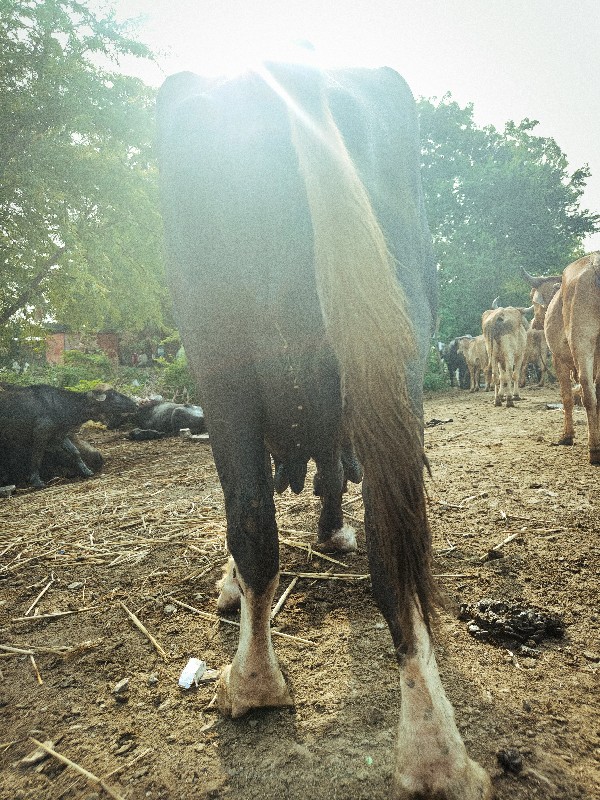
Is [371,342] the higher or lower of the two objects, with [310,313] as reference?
lower

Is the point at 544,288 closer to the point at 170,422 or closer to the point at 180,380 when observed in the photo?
the point at 170,422

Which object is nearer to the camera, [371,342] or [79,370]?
[371,342]

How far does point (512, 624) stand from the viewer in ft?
6.62

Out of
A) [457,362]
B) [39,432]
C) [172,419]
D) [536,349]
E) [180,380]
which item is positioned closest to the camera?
[39,432]

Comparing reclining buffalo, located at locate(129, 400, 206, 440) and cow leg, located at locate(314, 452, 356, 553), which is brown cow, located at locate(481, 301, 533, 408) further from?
cow leg, located at locate(314, 452, 356, 553)

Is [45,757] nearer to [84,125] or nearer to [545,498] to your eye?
[545,498]

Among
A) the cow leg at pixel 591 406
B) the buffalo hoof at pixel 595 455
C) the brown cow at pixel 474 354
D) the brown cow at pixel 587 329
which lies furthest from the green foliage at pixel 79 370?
the buffalo hoof at pixel 595 455

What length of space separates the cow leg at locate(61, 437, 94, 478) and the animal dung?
6.15m

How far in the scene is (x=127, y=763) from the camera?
4.81ft

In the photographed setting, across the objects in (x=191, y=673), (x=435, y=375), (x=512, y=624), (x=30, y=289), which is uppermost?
(x=30, y=289)

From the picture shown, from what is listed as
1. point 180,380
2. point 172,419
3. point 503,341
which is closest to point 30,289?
point 172,419

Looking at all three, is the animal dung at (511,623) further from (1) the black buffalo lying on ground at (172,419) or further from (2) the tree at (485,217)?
(2) the tree at (485,217)

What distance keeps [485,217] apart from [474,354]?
11.2 metres

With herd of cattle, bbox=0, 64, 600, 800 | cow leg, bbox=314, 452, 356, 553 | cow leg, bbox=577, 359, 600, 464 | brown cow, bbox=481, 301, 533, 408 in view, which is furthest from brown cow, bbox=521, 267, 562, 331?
herd of cattle, bbox=0, 64, 600, 800
